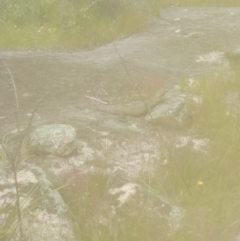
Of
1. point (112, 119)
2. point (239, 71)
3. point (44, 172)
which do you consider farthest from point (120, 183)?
point (239, 71)

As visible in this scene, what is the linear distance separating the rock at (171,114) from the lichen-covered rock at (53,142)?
0.71m

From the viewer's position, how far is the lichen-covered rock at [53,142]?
337cm

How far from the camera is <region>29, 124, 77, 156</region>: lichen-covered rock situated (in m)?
3.37

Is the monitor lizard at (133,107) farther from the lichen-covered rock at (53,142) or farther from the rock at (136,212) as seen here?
the rock at (136,212)

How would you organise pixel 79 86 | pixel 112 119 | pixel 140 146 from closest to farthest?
pixel 140 146 < pixel 112 119 < pixel 79 86

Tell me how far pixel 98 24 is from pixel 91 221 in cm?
428

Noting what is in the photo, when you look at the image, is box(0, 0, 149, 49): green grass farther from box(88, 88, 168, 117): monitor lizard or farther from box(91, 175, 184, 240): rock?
box(91, 175, 184, 240): rock

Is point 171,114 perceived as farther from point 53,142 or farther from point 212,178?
point 53,142

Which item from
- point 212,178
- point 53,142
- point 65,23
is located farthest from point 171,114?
point 65,23

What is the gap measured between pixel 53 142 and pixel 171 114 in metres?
0.97

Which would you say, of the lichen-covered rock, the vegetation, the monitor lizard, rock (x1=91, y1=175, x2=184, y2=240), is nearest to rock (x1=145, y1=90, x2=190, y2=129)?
the monitor lizard

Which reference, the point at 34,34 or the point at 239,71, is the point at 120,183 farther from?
the point at 34,34

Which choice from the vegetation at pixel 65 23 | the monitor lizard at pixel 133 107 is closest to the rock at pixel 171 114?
the monitor lizard at pixel 133 107

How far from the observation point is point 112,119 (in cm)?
400
